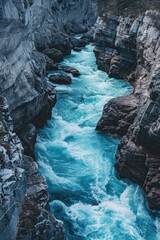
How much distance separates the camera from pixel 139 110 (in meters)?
23.0

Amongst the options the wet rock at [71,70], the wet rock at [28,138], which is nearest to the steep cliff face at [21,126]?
the wet rock at [28,138]

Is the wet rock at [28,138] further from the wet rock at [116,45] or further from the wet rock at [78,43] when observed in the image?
the wet rock at [78,43]

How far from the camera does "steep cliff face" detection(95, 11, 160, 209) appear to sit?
1945 cm

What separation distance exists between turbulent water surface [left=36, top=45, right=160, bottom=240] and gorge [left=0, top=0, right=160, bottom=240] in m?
0.05

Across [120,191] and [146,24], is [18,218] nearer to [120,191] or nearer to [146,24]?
[120,191]

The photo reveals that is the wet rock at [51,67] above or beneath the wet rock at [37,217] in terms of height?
beneath

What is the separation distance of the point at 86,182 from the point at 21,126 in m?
5.72

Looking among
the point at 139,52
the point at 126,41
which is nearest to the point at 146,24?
the point at 139,52

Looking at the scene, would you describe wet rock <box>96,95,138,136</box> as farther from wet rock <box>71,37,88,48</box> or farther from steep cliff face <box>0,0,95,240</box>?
wet rock <box>71,37,88,48</box>

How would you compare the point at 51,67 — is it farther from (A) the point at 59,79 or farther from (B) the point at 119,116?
(B) the point at 119,116

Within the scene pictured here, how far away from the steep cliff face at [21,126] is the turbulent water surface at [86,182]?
80.6 inches

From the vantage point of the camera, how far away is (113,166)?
2288cm

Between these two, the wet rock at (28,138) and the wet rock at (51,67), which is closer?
the wet rock at (28,138)

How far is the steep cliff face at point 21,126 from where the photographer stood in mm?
11914
